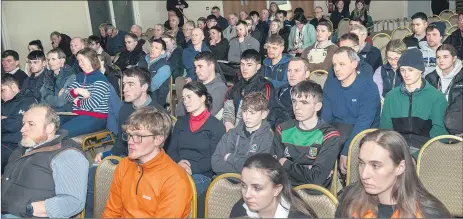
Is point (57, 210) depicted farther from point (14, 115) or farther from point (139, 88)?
point (14, 115)

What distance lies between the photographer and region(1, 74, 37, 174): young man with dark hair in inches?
198

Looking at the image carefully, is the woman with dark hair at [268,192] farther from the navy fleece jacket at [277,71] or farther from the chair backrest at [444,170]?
the navy fleece jacket at [277,71]

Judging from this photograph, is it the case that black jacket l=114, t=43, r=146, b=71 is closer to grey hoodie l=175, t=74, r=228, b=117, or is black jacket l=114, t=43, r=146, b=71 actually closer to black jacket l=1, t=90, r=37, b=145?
black jacket l=1, t=90, r=37, b=145

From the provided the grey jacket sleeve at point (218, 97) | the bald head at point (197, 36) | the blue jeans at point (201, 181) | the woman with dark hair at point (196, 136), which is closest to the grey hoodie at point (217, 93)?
the grey jacket sleeve at point (218, 97)

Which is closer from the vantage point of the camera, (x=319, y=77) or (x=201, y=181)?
(x=201, y=181)

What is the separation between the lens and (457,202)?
3.23 m

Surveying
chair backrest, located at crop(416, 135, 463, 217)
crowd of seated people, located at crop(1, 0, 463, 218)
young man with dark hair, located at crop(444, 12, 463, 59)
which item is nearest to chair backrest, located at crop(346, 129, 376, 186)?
crowd of seated people, located at crop(1, 0, 463, 218)

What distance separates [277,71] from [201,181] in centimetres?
204

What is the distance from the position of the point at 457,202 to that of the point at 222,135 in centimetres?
146

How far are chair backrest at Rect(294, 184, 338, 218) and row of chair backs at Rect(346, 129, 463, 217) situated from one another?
2.51ft

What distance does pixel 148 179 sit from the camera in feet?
9.42

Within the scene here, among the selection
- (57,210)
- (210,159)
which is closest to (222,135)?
(210,159)

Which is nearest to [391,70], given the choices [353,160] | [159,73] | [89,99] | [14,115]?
[353,160]

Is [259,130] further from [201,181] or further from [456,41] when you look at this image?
[456,41]
